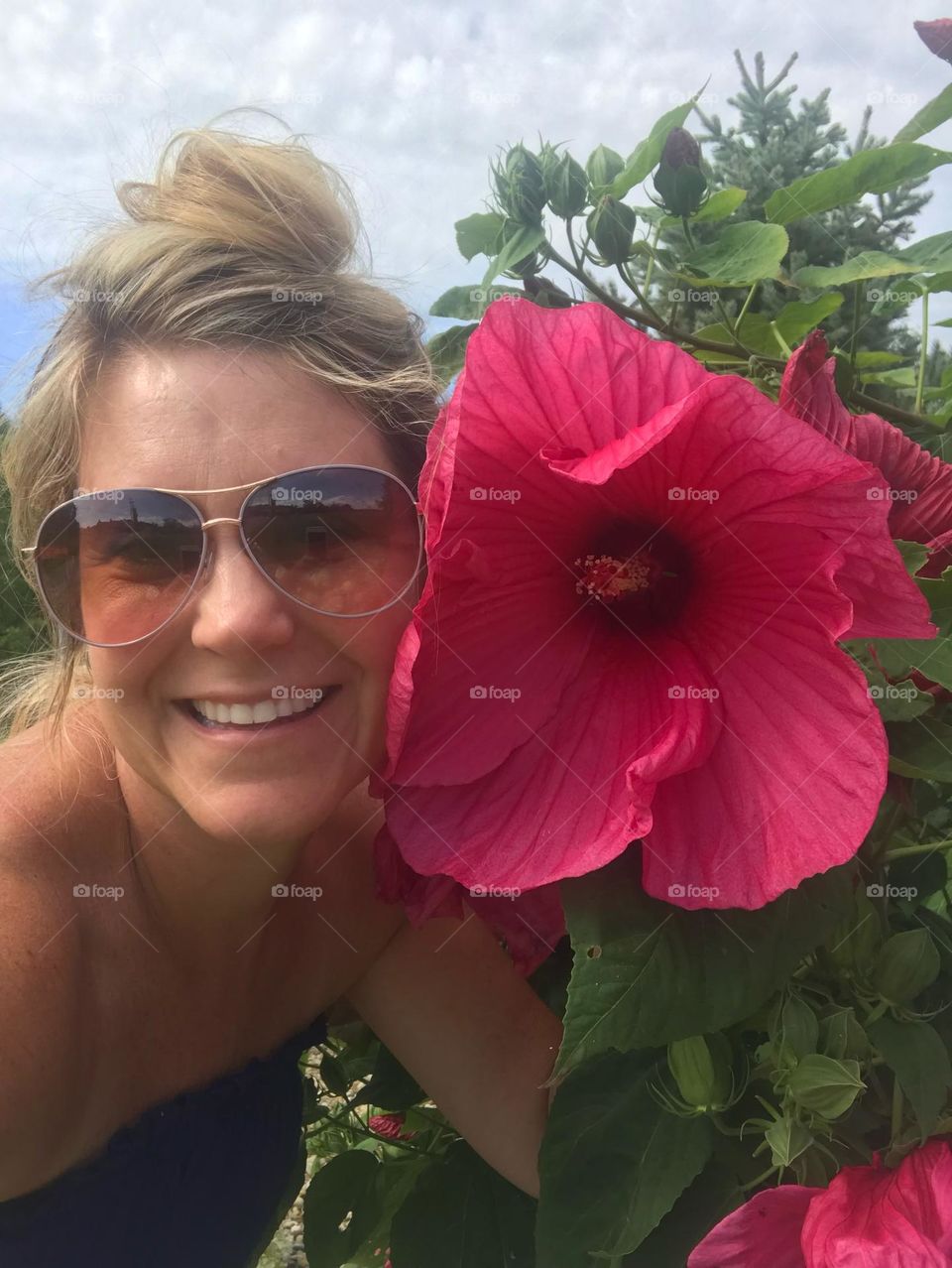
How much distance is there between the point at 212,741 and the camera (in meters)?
0.68

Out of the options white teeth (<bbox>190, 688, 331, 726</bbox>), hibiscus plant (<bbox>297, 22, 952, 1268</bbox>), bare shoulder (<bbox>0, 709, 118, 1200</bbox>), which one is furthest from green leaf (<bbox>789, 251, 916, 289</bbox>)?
bare shoulder (<bbox>0, 709, 118, 1200</bbox>)

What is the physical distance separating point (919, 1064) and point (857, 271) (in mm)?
495

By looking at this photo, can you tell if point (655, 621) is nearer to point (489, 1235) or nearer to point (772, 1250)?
point (772, 1250)

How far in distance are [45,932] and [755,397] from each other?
60 centimetres

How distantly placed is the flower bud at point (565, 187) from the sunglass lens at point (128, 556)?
323 millimetres

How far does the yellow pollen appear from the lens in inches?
24.9

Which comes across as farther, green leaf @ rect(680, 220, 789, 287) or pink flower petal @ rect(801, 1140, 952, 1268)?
green leaf @ rect(680, 220, 789, 287)

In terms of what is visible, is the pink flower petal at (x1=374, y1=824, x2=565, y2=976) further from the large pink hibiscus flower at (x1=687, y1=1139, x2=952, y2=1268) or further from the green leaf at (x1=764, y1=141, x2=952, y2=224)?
the green leaf at (x1=764, y1=141, x2=952, y2=224)

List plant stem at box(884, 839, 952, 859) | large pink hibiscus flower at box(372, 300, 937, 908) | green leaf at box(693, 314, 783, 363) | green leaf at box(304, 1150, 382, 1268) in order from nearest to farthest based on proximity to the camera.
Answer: large pink hibiscus flower at box(372, 300, 937, 908) < plant stem at box(884, 839, 952, 859) < green leaf at box(693, 314, 783, 363) < green leaf at box(304, 1150, 382, 1268)

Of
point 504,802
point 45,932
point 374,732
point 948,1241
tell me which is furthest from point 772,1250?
point 45,932

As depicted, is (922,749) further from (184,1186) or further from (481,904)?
(184,1186)

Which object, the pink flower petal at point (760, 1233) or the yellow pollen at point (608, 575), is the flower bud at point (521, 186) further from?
the pink flower petal at point (760, 1233)

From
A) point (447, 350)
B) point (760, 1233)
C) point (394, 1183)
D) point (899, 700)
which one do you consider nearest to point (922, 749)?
point (899, 700)

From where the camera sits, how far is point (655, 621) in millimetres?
649
